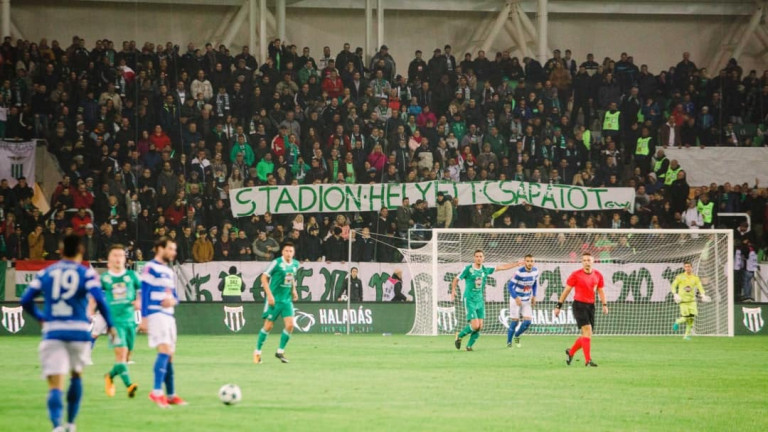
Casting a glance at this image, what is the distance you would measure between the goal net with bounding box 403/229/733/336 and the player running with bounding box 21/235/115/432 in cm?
1984

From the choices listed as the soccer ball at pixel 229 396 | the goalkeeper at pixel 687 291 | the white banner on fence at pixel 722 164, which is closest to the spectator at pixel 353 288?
the goalkeeper at pixel 687 291

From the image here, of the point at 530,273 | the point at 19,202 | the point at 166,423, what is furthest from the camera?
the point at 19,202

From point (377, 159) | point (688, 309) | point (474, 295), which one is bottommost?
point (688, 309)

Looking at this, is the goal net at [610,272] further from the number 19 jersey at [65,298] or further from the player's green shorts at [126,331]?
the number 19 jersey at [65,298]

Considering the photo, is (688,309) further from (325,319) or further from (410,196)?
(325,319)

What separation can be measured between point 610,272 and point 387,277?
19.9 ft

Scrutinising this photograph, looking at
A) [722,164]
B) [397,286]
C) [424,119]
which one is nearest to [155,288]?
[397,286]

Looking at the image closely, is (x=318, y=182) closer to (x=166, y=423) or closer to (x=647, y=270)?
(x=647, y=270)

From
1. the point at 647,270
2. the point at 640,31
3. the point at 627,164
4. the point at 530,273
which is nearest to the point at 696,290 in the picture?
the point at 647,270

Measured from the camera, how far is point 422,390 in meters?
14.7

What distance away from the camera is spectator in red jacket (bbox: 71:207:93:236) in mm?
27578

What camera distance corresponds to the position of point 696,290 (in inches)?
1190

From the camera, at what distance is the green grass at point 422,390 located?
11625 mm

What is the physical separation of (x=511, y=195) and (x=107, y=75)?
11758 mm
